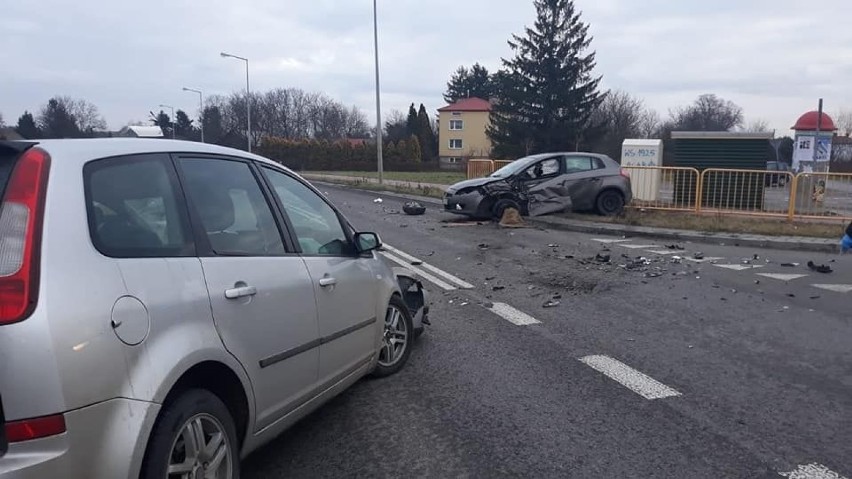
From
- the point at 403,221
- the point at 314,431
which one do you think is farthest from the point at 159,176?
the point at 403,221

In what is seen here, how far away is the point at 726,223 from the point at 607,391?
37.5 ft

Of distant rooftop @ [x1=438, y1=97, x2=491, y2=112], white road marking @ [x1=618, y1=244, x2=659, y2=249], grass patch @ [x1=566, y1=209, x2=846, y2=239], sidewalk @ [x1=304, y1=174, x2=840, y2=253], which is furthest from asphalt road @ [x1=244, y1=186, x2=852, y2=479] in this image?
distant rooftop @ [x1=438, y1=97, x2=491, y2=112]

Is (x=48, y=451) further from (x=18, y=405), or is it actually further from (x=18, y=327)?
(x=18, y=327)

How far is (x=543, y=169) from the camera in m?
16.7

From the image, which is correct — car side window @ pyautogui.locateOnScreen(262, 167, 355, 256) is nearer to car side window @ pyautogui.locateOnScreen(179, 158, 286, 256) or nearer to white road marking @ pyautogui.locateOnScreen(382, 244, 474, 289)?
car side window @ pyautogui.locateOnScreen(179, 158, 286, 256)

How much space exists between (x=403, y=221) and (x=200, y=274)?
14339mm

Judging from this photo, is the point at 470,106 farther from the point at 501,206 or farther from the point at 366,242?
the point at 366,242

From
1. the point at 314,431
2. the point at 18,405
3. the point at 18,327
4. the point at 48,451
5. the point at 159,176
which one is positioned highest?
the point at 159,176

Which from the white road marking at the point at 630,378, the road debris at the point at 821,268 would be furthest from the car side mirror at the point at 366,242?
the road debris at the point at 821,268

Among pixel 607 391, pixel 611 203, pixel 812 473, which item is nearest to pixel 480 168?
pixel 611 203

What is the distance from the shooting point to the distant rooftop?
86.1 meters

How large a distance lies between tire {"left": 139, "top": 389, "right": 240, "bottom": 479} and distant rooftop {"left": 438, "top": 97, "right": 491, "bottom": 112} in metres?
84.3

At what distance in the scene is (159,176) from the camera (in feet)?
10.4

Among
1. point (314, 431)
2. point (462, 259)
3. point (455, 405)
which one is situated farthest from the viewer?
point (462, 259)
